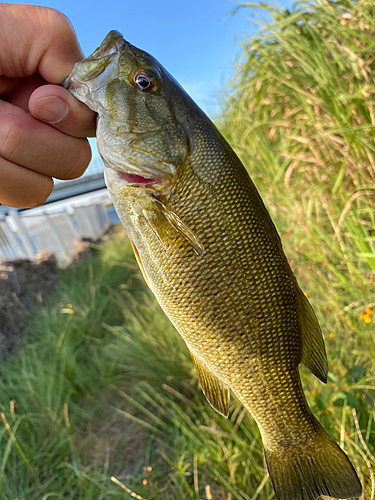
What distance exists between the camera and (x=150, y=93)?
1.23m

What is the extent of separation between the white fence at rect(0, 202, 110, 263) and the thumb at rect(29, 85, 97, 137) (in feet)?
31.0

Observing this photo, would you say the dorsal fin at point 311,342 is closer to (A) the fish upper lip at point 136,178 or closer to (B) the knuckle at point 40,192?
(A) the fish upper lip at point 136,178

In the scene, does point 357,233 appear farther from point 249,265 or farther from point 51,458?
point 51,458

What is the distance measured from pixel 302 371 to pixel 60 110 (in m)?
2.31

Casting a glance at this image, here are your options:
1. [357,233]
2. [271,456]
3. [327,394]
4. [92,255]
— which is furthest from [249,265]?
[92,255]

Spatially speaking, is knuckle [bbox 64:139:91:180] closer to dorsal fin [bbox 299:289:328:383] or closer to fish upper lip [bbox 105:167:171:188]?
fish upper lip [bbox 105:167:171:188]

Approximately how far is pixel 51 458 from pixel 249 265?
3.08 meters

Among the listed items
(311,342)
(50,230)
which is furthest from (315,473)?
(50,230)

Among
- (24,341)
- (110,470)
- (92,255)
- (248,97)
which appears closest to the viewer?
(110,470)

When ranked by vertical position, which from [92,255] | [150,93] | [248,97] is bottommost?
[92,255]

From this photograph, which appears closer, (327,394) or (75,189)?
(327,394)

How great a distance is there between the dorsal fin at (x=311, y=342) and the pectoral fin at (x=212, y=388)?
0.31 meters

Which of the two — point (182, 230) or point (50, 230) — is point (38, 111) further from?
point (50, 230)

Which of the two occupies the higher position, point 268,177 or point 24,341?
point 268,177
